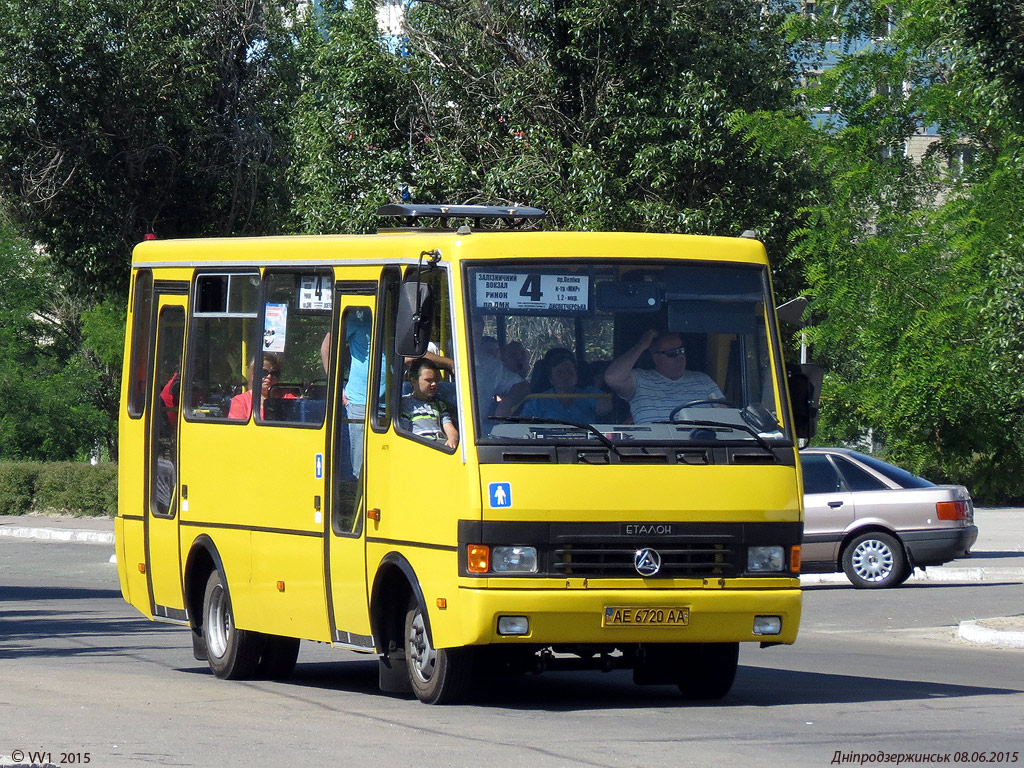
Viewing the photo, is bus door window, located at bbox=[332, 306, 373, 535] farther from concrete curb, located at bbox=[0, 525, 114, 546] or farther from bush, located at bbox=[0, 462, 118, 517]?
bush, located at bbox=[0, 462, 118, 517]

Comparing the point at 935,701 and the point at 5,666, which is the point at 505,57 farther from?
the point at 935,701

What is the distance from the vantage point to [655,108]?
24.5 meters

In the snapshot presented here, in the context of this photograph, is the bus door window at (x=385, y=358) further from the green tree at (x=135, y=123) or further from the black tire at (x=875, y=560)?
the green tree at (x=135, y=123)

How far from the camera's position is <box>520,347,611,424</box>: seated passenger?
9.70 metres

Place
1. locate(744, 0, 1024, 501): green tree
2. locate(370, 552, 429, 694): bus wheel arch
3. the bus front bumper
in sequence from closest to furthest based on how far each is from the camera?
the bus front bumper < locate(370, 552, 429, 694): bus wheel arch < locate(744, 0, 1024, 501): green tree

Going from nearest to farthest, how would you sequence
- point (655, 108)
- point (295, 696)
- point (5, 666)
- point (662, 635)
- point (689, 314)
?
point (662, 635) < point (689, 314) < point (295, 696) < point (5, 666) < point (655, 108)

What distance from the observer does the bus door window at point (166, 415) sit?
12.7 m

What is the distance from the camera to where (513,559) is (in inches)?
371

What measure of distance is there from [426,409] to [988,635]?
752 centimetres

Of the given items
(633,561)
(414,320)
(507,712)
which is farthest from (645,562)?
(414,320)

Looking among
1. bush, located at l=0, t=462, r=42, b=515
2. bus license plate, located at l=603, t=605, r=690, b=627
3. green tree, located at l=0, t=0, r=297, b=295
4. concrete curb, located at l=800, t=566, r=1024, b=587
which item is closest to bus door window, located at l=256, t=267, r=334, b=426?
bus license plate, located at l=603, t=605, r=690, b=627

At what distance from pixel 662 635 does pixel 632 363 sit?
59.5 inches

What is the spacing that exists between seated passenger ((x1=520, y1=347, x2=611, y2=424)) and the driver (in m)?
0.14

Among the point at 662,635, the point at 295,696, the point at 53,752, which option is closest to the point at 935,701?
the point at 662,635
